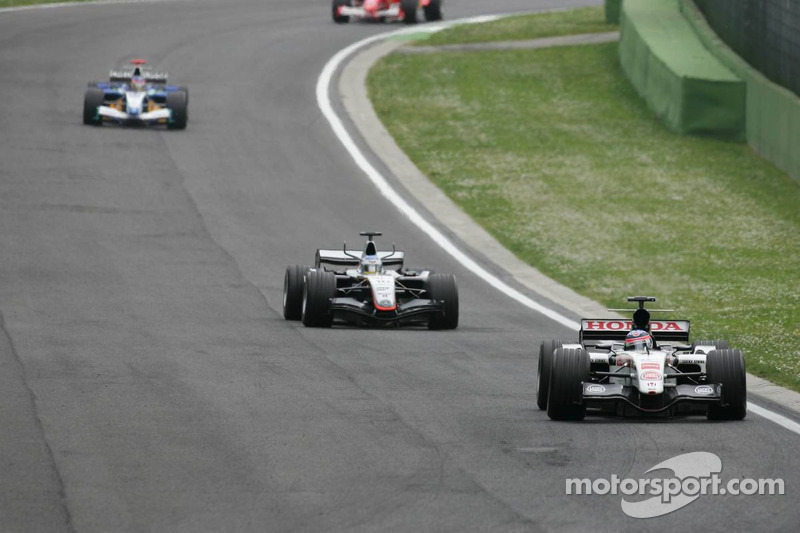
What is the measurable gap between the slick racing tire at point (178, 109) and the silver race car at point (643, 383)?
70.5 feet

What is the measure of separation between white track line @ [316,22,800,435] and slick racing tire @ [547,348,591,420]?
5.43 ft

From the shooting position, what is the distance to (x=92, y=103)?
3372 cm

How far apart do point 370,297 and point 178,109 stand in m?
16.2

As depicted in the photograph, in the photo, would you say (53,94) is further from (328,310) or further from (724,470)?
(724,470)

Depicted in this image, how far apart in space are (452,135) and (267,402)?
21936 mm

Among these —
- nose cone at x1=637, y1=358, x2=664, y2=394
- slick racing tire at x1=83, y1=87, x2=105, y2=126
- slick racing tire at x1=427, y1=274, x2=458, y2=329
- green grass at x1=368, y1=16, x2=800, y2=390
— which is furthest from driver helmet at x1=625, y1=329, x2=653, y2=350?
slick racing tire at x1=83, y1=87, x2=105, y2=126

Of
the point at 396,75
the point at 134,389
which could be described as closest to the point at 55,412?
the point at 134,389

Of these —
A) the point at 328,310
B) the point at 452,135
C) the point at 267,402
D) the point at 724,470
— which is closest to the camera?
the point at 724,470

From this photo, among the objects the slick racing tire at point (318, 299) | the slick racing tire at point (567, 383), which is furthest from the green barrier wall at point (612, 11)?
the slick racing tire at point (567, 383)

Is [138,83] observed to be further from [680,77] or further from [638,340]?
[638,340]

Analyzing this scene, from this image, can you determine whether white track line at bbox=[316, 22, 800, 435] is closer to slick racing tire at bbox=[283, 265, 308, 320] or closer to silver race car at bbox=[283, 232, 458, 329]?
silver race car at bbox=[283, 232, 458, 329]

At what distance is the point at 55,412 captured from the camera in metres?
12.7

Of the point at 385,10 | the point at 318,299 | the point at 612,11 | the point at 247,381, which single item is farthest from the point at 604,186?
the point at 385,10

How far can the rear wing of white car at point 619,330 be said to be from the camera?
14.4 metres
